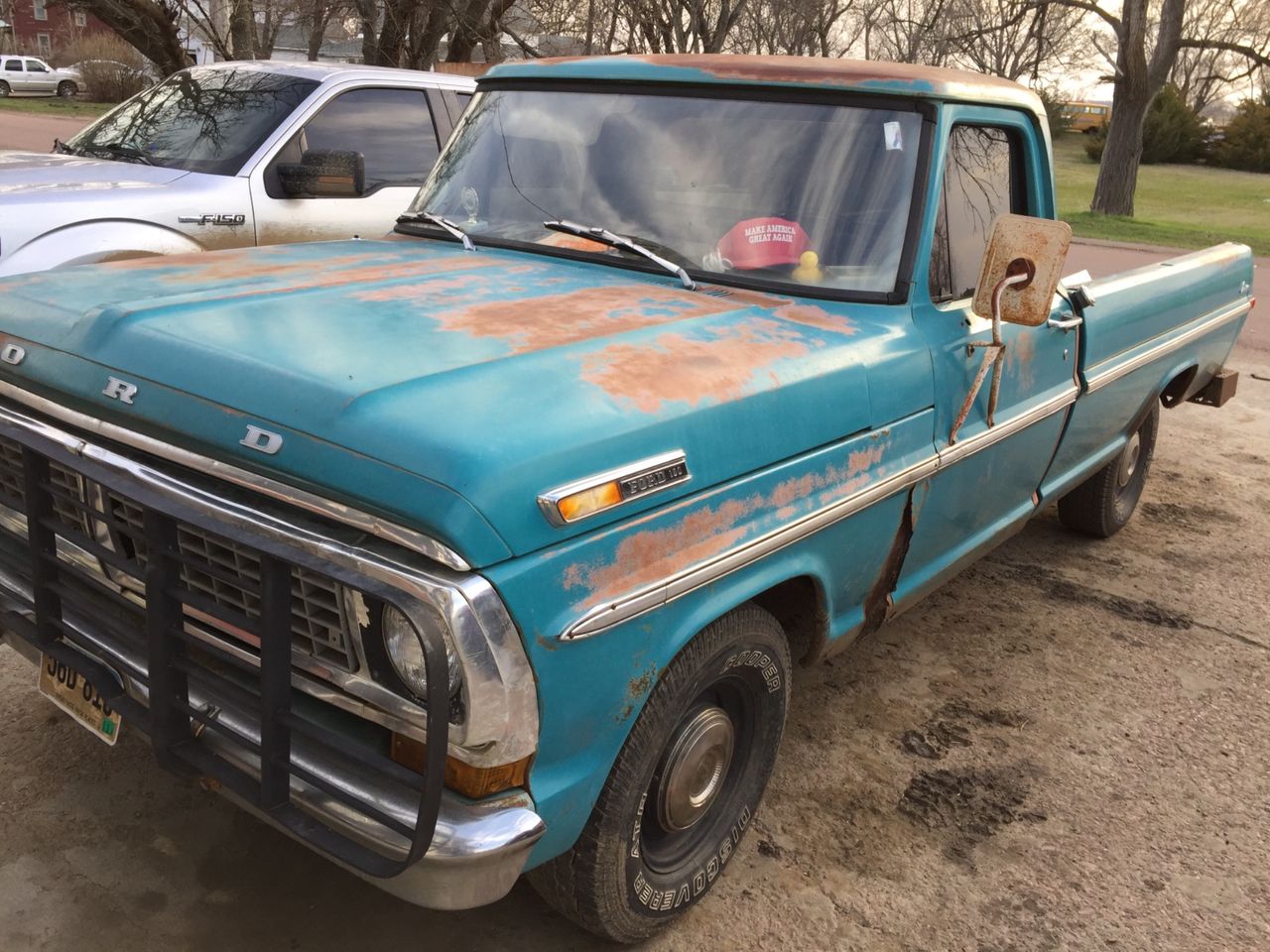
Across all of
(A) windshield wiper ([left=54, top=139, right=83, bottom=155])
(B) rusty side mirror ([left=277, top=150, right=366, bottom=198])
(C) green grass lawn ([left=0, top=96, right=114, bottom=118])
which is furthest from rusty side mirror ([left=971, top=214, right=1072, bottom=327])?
(C) green grass lawn ([left=0, top=96, right=114, bottom=118])

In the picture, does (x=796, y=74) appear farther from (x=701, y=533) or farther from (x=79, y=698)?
(x=79, y=698)

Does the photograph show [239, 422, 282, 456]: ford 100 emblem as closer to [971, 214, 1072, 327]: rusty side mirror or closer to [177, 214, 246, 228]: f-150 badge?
[971, 214, 1072, 327]: rusty side mirror

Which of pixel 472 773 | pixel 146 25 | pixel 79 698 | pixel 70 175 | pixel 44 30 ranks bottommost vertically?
pixel 79 698

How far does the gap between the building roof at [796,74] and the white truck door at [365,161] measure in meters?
2.59

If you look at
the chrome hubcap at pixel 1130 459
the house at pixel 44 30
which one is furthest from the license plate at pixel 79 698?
the house at pixel 44 30

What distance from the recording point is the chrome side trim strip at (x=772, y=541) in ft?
7.26

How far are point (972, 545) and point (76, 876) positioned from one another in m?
2.86

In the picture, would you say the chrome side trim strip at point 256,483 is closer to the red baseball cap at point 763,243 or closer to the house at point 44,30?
the red baseball cap at point 763,243

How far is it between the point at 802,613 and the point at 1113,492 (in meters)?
3.07

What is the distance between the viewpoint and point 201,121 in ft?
20.9

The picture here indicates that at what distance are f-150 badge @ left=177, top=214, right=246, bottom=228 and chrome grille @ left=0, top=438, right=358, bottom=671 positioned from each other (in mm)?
3309

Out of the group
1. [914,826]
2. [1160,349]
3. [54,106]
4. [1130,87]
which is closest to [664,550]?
[914,826]

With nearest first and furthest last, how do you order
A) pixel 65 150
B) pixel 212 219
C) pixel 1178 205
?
pixel 212 219
pixel 65 150
pixel 1178 205

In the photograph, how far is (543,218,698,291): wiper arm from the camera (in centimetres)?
331
